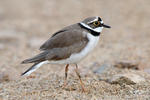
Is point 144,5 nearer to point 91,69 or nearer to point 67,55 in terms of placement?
point 91,69

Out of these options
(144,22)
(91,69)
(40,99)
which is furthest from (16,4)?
(40,99)

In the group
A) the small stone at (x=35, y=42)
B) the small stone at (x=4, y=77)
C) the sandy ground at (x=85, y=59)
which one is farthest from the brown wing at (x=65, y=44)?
the small stone at (x=35, y=42)

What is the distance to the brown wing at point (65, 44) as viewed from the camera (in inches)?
204

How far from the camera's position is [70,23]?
421 inches

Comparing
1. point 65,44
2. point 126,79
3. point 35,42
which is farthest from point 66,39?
point 35,42

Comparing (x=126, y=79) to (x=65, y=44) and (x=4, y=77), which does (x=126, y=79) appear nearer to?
(x=65, y=44)

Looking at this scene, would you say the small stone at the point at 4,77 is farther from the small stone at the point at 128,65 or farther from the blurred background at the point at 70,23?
the small stone at the point at 128,65

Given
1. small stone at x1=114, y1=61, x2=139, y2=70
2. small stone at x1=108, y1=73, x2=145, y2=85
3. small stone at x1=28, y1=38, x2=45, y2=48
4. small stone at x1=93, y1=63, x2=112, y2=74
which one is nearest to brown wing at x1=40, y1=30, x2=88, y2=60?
small stone at x1=108, y1=73, x2=145, y2=85

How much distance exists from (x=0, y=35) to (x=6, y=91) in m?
4.66

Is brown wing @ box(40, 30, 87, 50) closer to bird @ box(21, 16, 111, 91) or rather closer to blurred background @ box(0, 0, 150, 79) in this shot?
bird @ box(21, 16, 111, 91)

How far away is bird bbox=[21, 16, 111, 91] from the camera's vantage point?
17.0 ft

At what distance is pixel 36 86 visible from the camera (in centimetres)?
555

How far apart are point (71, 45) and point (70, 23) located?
18.0ft

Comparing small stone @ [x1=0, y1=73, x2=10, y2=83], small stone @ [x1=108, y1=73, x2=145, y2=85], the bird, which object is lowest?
small stone @ [x1=108, y1=73, x2=145, y2=85]
